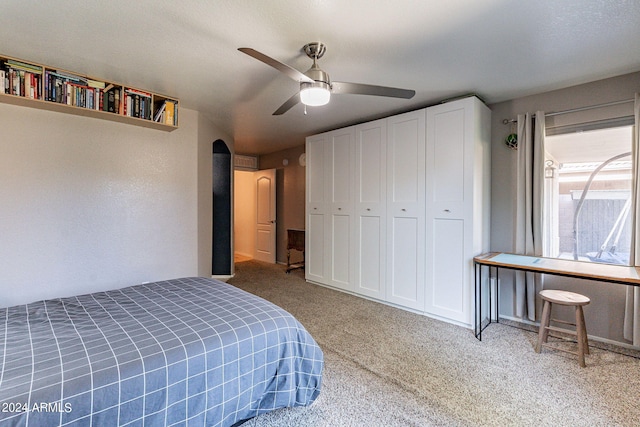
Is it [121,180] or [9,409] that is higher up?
[121,180]

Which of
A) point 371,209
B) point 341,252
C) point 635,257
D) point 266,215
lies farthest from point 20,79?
point 635,257

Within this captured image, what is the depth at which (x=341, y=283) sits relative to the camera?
3996mm

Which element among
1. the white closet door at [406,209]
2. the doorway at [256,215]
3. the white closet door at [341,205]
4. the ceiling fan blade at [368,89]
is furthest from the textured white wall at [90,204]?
the doorway at [256,215]

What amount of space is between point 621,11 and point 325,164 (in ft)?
10.1

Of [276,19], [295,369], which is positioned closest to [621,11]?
[276,19]

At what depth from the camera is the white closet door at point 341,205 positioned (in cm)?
387

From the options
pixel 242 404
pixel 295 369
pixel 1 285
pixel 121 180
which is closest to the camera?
pixel 242 404

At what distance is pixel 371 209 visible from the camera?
3.63m

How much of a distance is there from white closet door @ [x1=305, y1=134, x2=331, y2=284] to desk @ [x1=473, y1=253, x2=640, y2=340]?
2037mm

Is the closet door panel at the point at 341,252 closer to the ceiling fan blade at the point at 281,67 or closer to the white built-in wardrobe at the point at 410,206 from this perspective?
the white built-in wardrobe at the point at 410,206

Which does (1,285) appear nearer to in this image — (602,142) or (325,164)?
(325,164)

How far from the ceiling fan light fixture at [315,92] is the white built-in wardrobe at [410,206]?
5.45ft

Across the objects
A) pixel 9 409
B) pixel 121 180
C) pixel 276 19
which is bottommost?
pixel 9 409

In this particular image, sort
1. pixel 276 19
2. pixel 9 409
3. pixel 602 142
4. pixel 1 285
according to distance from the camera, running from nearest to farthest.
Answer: pixel 9 409 → pixel 276 19 → pixel 1 285 → pixel 602 142
